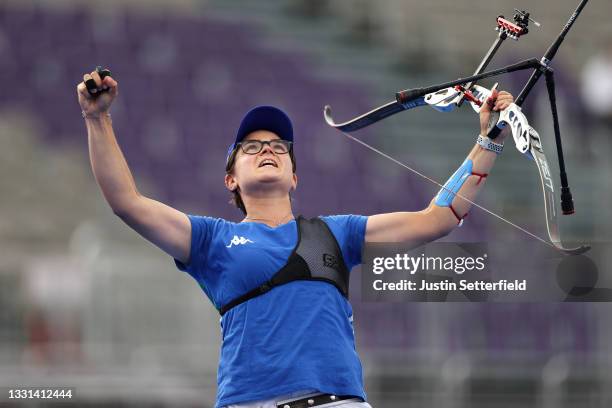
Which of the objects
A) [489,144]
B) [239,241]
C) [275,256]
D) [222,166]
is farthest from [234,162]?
[222,166]

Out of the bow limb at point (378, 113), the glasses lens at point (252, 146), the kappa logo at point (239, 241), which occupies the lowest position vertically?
the kappa logo at point (239, 241)

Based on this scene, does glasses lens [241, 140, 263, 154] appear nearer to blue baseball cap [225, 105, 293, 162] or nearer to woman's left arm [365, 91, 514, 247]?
blue baseball cap [225, 105, 293, 162]

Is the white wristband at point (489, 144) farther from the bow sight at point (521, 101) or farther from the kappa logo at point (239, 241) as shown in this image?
the kappa logo at point (239, 241)

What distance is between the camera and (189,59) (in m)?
12.5

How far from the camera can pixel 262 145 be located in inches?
172

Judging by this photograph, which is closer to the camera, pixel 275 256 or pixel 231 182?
pixel 275 256

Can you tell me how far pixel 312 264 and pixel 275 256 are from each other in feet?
0.43

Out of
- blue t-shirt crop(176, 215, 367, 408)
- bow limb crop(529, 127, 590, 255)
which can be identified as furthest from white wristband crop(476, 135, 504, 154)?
blue t-shirt crop(176, 215, 367, 408)

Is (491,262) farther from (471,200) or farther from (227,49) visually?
(227,49)

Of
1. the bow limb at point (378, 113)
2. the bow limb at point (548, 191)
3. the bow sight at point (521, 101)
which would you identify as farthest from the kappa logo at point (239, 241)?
the bow limb at point (548, 191)

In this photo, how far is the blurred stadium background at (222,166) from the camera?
28.2ft

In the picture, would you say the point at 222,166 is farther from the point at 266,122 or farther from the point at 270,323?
the point at 270,323

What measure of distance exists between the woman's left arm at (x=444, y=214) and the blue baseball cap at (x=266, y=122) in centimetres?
52

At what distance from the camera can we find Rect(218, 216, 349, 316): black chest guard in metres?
4.02
